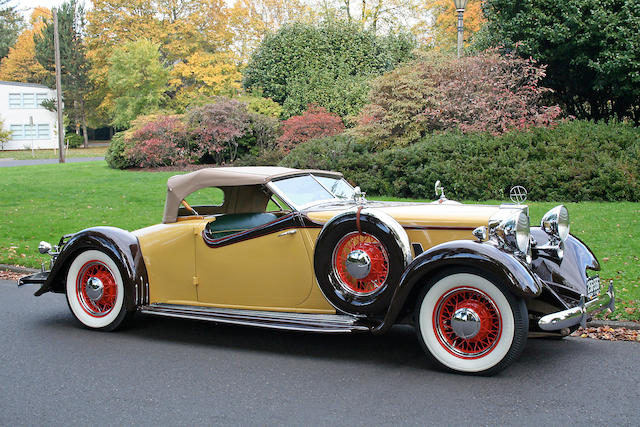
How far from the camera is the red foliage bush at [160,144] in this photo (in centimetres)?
2355

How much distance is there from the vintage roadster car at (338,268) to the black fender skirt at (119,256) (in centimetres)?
1

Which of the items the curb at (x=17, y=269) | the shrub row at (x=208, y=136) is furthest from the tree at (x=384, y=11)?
the curb at (x=17, y=269)

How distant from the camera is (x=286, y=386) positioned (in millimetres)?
4340

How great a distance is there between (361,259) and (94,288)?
8.85ft

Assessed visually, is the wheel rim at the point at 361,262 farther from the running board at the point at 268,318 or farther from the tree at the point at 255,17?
the tree at the point at 255,17

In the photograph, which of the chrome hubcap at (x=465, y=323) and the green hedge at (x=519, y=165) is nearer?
the chrome hubcap at (x=465, y=323)

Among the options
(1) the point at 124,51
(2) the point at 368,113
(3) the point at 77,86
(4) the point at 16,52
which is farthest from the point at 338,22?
(4) the point at 16,52

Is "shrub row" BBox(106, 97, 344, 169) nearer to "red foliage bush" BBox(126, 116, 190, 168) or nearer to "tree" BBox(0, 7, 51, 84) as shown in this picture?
"red foliage bush" BBox(126, 116, 190, 168)

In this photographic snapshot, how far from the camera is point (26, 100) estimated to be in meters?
52.7

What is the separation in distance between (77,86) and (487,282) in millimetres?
52588

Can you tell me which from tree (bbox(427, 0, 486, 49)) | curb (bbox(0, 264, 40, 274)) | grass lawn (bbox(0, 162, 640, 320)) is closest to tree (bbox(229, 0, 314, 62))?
tree (bbox(427, 0, 486, 49))

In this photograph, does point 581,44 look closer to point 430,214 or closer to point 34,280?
point 430,214

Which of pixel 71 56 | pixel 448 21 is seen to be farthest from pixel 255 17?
pixel 71 56

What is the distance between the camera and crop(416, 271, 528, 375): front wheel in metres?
4.27
